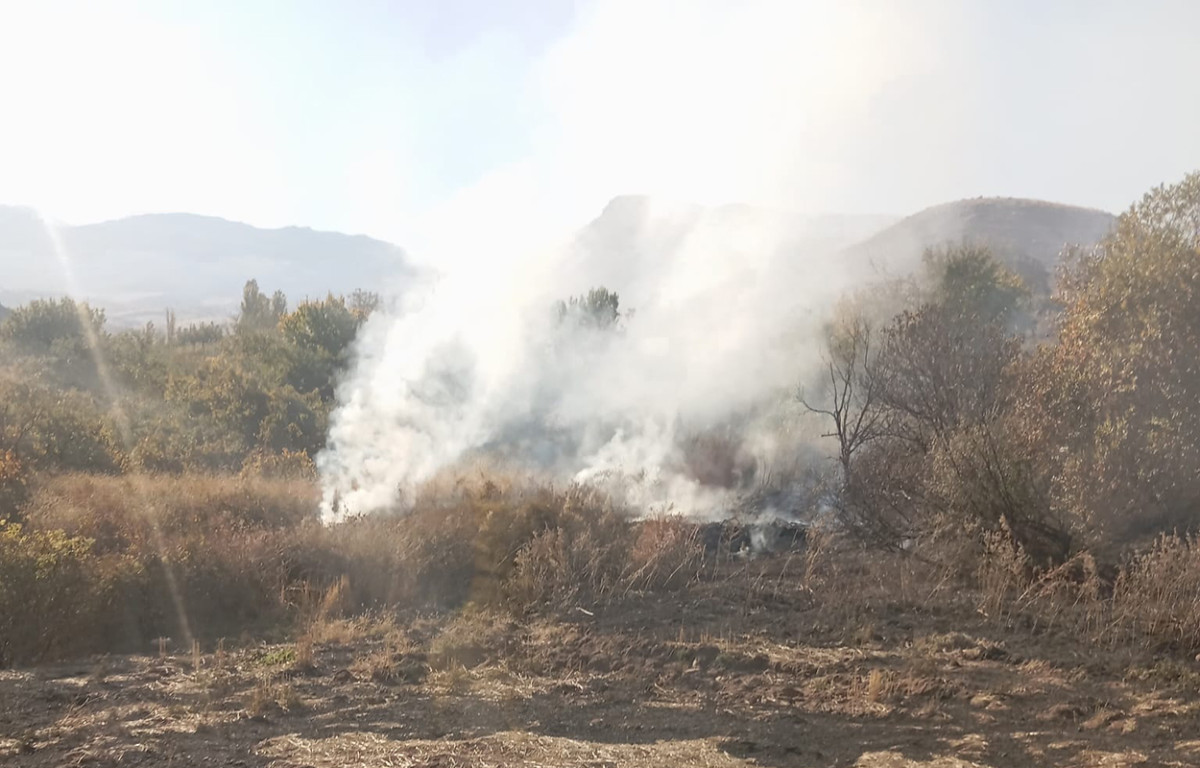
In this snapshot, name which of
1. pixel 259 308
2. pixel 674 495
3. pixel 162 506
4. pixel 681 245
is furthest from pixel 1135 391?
pixel 259 308

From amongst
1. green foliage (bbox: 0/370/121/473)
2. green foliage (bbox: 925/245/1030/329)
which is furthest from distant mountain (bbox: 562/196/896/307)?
green foliage (bbox: 0/370/121/473)

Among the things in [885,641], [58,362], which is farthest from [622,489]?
[58,362]

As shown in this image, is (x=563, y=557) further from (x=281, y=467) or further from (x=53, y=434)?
(x=53, y=434)

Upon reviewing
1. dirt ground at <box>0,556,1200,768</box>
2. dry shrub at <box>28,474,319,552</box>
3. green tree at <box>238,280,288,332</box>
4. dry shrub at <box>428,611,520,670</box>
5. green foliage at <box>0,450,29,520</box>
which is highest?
green tree at <box>238,280,288,332</box>

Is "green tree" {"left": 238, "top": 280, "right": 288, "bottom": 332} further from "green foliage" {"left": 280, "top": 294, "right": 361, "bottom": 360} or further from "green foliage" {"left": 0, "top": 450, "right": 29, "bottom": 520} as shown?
"green foliage" {"left": 0, "top": 450, "right": 29, "bottom": 520}

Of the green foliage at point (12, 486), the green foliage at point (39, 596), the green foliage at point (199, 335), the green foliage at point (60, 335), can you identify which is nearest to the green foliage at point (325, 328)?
the green foliage at point (60, 335)

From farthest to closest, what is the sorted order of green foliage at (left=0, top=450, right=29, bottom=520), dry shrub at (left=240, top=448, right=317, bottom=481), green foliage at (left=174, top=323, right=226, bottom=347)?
green foliage at (left=174, top=323, right=226, bottom=347) → dry shrub at (left=240, top=448, right=317, bottom=481) → green foliage at (left=0, top=450, right=29, bottom=520)

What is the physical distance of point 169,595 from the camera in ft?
31.0

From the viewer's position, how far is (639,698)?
5.96m

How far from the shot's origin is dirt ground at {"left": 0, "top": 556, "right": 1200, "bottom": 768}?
472cm

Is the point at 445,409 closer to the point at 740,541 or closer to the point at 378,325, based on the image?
the point at 378,325

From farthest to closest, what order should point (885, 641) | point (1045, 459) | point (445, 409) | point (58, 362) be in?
point (58, 362)
point (445, 409)
point (1045, 459)
point (885, 641)

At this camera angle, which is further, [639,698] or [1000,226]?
[1000,226]

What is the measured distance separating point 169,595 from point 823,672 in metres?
6.96
